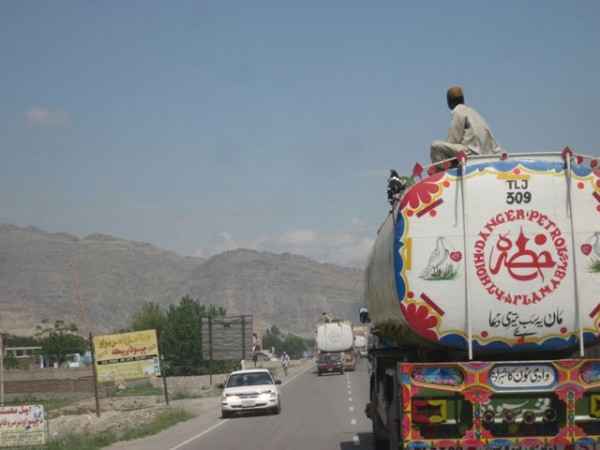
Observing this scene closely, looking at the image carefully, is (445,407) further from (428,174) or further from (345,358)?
(345,358)

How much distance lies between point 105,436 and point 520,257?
18.3 meters

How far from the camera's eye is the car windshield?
103 feet

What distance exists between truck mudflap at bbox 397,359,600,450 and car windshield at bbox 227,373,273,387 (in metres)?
20.6

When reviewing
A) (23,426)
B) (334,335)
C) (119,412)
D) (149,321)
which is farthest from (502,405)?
(149,321)

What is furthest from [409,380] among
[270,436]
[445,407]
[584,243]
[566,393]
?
[270,436]

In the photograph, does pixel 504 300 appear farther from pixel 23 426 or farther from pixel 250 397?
pixel 250 397

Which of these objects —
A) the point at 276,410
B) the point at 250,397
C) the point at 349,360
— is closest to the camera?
the point at 250,397

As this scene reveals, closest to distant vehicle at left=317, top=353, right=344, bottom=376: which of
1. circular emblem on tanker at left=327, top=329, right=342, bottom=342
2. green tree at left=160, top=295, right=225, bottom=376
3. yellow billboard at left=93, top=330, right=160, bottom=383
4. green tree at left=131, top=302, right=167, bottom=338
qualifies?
circular emblem on tanker at left=327, top=329, right=342, bottom=342

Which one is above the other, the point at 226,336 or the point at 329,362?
the point at 226,336

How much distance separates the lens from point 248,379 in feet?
104

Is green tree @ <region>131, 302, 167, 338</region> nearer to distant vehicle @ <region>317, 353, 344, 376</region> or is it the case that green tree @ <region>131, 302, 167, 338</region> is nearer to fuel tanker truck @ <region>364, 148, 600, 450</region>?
distant vehicle @ <region>317, 353, 344, 376</region>

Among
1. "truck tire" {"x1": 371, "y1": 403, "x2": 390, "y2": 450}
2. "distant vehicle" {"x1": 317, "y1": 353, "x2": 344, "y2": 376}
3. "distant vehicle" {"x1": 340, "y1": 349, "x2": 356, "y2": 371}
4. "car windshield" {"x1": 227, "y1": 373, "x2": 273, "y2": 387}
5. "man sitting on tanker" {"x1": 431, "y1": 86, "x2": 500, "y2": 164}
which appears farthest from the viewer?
"distant vehicle" {"x1": 340, "y1": 349, "x2": 356, "y2": 371}

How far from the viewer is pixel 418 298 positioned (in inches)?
433

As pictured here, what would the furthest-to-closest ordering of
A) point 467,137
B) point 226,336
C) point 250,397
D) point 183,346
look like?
point 183,346
point 226,336
point 250,397
point 467,137
